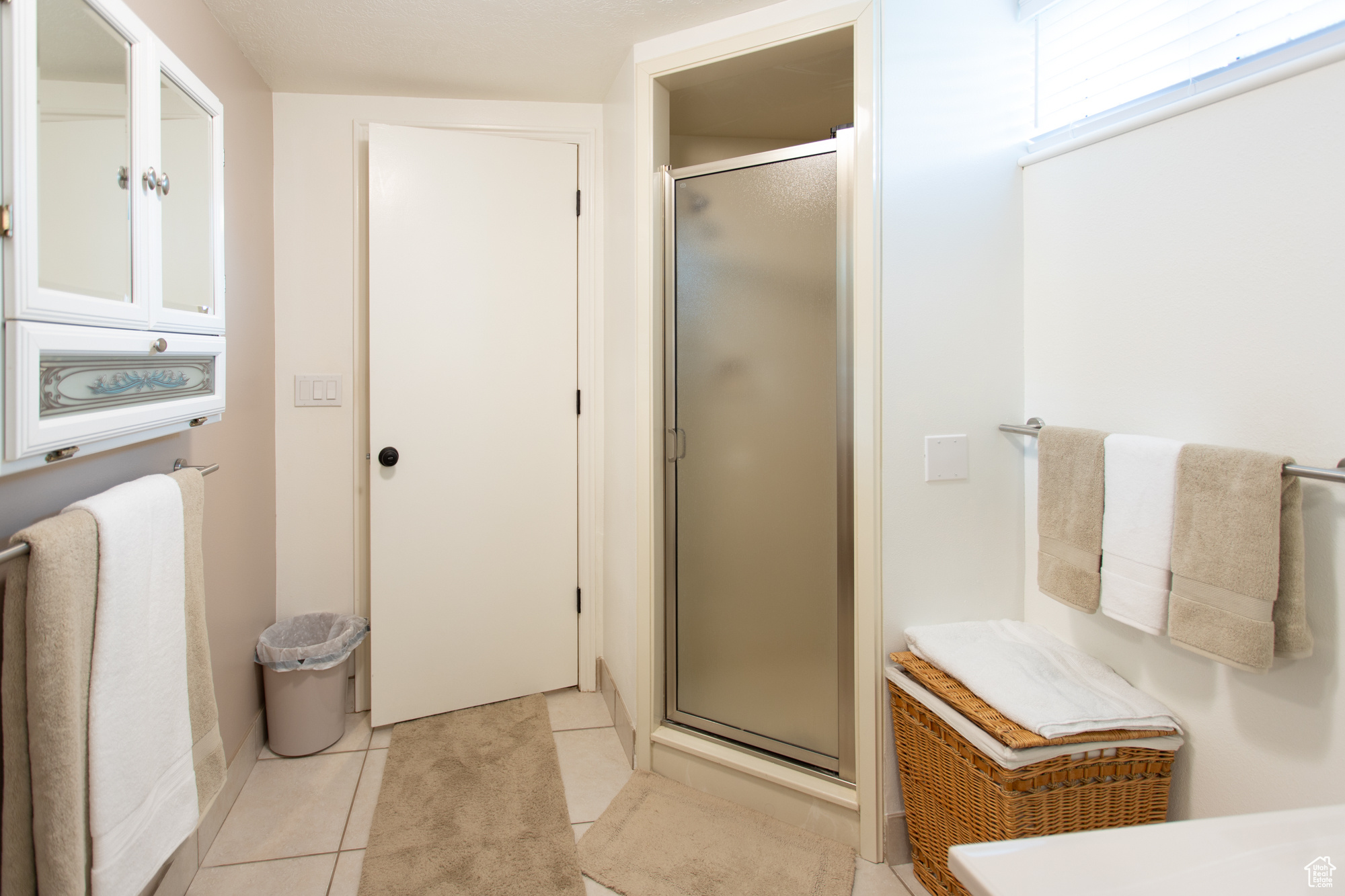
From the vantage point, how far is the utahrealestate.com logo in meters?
0.68

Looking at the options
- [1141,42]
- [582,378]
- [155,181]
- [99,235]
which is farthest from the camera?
[582,378]

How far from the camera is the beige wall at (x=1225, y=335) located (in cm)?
107

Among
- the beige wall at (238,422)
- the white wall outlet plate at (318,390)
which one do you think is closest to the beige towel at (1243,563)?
the beige wall at (238,422)

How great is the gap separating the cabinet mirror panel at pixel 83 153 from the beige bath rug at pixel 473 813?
4.56 ft

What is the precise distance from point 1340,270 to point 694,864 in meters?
1.73

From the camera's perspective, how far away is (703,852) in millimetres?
1645

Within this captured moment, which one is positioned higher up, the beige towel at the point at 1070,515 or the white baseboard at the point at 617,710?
the beige towel at the point at 1070,515

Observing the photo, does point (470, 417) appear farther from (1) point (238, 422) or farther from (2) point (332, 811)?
(2) point (332, 811)

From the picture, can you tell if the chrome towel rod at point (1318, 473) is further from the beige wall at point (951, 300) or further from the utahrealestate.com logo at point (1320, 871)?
the beige wall at point (951, 300)

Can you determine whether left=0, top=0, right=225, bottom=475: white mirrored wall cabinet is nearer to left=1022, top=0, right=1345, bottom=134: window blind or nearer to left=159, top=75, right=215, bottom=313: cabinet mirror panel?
left=159, top=75, right=215, bottom=313: cabinet mirror panel

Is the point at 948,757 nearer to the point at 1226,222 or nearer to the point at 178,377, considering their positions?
the point at 1226,222

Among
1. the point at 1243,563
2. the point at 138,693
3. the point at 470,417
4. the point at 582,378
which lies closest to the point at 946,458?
the point at 1243,563

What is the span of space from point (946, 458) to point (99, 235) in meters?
1.71

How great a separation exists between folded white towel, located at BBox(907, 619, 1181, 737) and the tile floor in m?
0.56
